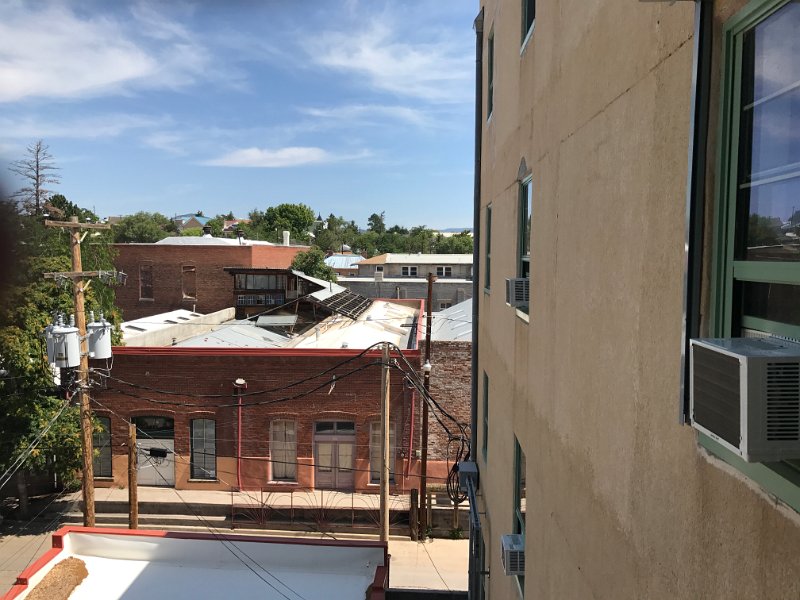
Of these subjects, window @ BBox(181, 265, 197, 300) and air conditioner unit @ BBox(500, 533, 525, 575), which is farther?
window @ BBox(181, 265, 197, 300)

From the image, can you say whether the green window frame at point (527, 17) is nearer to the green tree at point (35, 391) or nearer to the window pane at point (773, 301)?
the window pane at point (773, 301)

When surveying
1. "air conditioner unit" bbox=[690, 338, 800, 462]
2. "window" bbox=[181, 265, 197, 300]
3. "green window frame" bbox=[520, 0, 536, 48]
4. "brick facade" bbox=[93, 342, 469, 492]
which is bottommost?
"brick facade" bbox=[93, 342, 469, 492]

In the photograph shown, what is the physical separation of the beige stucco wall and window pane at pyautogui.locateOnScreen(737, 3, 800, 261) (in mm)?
165

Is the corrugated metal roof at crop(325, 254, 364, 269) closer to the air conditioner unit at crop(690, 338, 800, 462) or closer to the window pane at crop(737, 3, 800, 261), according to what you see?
the window pane at crop(737, 3, 800, 261)

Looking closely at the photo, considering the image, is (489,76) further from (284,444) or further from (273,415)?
(284,444)

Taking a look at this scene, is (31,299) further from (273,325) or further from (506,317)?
(506,317)

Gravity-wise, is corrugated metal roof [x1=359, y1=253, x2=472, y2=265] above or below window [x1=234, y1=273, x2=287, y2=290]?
above

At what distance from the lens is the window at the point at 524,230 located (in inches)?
218

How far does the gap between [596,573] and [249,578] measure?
8.90 m

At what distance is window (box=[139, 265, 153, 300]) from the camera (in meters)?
37.8

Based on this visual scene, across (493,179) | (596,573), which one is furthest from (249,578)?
(596,573)

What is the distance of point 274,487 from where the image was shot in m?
16.9

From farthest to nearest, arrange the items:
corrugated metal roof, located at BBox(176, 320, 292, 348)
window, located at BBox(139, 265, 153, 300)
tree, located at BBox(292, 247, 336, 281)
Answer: tree, located at BBox(292, 247, 336, 281) → window, located at BBox(139, 265, 153, 300) → corrugated metal roof, located at BBox(176, 320, 292, 348)

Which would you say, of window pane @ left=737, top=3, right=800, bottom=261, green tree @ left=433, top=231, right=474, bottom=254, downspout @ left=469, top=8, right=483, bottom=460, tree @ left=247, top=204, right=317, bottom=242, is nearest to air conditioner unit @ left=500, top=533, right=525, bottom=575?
window pane @ left=737, top=3, right=800, bottom=261
